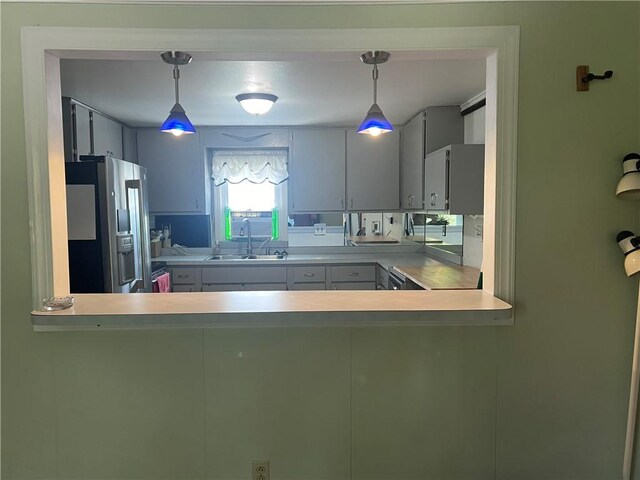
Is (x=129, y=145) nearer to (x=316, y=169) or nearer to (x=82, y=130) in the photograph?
(x=82, y=130)

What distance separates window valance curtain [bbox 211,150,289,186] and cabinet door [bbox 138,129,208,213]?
217 millimetres

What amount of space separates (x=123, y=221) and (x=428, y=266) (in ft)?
7.98

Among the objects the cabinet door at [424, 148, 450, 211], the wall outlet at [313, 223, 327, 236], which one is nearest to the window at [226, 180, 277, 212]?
the wall outlet at [313, 223, 327, 236]

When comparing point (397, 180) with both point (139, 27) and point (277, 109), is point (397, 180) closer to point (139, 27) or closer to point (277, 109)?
point (277, 109)

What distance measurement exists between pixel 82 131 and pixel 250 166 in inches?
65.5

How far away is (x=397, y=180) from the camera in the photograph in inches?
166

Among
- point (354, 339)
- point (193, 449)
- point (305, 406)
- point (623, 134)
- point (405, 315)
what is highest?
Answer: point (623, 134)

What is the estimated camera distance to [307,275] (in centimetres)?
404

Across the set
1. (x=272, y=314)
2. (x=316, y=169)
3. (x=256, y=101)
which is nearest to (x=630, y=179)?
(x=272, y=314)

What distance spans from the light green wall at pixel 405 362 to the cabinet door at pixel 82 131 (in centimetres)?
184

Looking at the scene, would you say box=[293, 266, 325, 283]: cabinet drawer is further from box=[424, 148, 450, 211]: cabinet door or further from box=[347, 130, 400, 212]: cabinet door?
box=[424, 148, 450, 211]: cabinet door

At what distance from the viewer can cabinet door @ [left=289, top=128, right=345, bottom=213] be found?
4.21m

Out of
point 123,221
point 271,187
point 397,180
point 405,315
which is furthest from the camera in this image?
point 271,187

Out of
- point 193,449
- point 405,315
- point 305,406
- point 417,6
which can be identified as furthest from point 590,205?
point 193,449
